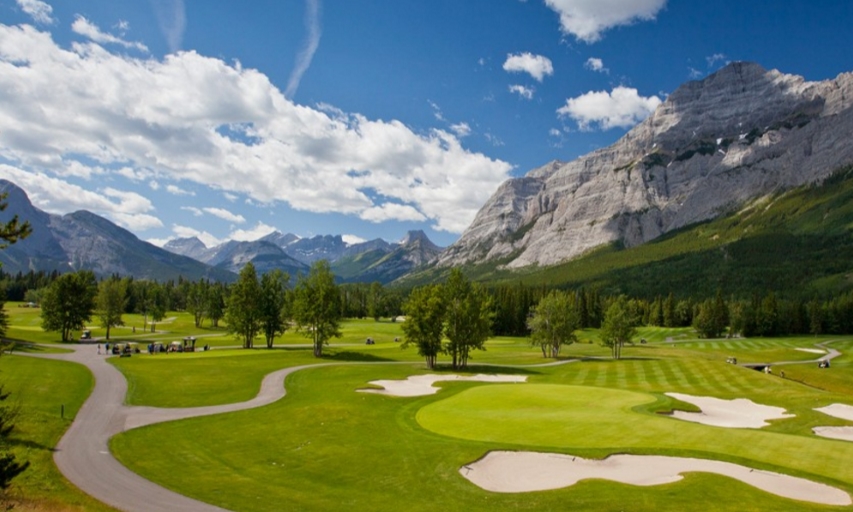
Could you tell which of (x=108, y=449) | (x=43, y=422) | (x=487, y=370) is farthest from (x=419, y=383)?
(x=43, y=422)

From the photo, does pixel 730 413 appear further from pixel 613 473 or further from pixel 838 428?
pixel 613 473

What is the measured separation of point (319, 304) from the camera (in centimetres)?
7762

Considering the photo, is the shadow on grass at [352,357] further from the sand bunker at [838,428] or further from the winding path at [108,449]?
the sand bunker at [838,428]

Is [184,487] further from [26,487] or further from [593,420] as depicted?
[593,420]

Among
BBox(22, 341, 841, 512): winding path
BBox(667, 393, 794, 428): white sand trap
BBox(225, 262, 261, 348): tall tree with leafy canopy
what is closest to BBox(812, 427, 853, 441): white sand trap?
BBox(667, 393, 794, 428): white sand trap

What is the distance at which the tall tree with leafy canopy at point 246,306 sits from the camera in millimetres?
87912

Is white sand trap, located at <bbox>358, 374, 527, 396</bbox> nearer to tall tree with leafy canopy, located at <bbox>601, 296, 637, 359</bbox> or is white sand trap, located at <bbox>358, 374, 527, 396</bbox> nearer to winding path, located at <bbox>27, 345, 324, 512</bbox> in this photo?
winding path, located at <bbox>27, 345, 324, 512</bbox>

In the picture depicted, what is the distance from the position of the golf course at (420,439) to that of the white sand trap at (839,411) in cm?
56

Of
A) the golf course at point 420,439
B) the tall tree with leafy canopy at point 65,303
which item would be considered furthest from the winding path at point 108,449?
the tall tree with leafy canopy at point 65,303

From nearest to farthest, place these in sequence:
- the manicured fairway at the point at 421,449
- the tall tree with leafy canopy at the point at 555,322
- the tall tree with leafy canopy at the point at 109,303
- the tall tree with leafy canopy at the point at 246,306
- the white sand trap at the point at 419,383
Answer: the manicured fairway at the point at 421,449
the white sand trap at the point at 419,383
the tall tree with leafy canopy at the point at 246,306
the tall tree with leafy canopy at the point at 555,322
the tall tree with leafy canopy at the point at 109,303

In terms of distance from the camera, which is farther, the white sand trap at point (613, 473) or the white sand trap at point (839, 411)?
the white sand trap at point (839, 411)

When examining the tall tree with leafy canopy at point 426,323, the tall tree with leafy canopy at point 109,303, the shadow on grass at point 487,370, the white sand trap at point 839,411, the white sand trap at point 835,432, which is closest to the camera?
the white sand trap at point 835,432

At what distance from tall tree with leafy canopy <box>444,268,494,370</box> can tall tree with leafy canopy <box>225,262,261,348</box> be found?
127 ft

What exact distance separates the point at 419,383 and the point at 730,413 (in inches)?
1122
